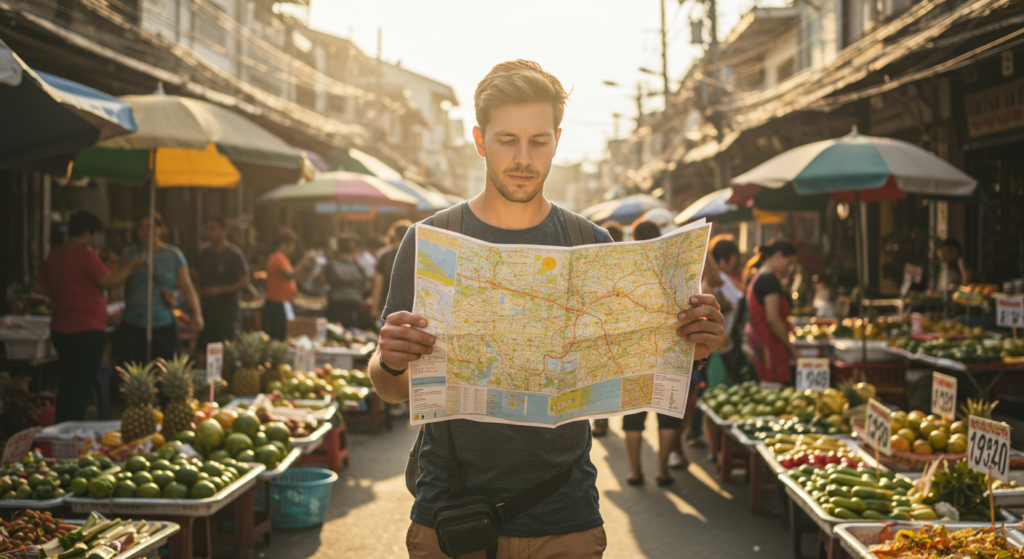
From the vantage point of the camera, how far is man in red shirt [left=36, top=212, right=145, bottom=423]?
637 cm

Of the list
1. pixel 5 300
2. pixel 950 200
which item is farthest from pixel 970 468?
pixel 5 300

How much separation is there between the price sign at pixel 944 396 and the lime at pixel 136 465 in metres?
4.74

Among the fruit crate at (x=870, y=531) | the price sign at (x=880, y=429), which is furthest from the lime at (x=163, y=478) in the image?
the price sign at (x=880, y=429)

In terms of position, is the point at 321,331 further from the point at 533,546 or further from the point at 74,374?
the point at 533,546

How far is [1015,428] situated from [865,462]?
3473mm

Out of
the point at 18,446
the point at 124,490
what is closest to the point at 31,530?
the point at 124,490

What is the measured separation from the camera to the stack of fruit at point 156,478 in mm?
3883

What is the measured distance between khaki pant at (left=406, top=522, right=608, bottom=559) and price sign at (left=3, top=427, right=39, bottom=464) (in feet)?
11.5

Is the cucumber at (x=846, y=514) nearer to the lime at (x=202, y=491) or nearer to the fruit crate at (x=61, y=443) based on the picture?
the lime at (x=202, y=491)

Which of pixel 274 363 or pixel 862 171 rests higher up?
pixel 862 171

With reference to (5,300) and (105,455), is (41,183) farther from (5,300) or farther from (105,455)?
(105,455)

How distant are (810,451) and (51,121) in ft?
17.4

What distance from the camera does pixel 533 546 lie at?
2.04 m

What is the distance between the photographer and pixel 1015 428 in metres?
7.15
